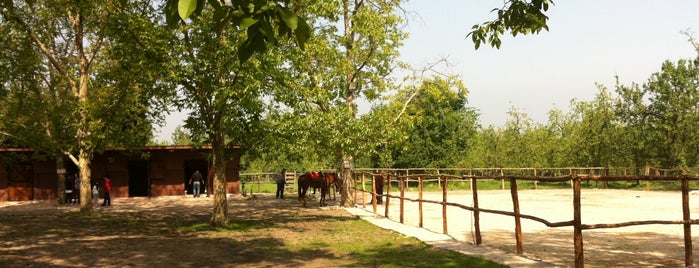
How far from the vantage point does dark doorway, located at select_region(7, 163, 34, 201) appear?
92.6 feet

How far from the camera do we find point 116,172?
1166 inches

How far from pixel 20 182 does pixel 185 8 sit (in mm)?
30814

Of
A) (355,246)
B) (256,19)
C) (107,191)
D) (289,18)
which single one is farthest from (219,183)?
(289,18)

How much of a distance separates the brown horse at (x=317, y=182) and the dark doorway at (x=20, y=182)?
15.3 metres

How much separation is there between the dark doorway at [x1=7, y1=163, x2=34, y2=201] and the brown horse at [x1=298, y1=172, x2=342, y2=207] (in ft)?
50.2

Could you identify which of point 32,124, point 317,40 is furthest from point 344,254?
point 32,124

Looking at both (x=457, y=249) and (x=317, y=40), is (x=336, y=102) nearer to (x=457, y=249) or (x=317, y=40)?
(x=317, y=40)

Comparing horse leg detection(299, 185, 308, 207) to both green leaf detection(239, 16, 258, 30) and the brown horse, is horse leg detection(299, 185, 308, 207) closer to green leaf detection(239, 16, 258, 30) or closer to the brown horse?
the brown horse

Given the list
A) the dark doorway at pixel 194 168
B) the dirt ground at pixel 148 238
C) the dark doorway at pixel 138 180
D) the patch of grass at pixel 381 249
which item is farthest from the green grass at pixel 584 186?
the patch of grass at pixel 381 249

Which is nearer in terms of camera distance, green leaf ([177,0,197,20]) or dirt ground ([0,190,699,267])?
green leaf ([177,0,197,20])

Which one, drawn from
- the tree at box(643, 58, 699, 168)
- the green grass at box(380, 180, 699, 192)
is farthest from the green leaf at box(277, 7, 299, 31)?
the tree at box(643, 58, 699, 168)

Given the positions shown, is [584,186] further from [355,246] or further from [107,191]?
[355,246]

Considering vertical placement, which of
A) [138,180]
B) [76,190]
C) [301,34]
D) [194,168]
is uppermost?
[301,34]

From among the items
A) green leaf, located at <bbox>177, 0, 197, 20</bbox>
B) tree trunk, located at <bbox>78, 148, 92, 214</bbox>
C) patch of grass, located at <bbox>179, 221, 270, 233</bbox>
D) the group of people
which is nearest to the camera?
green leaf, located at <bbox>177, 0, 197, 20</bbox>
